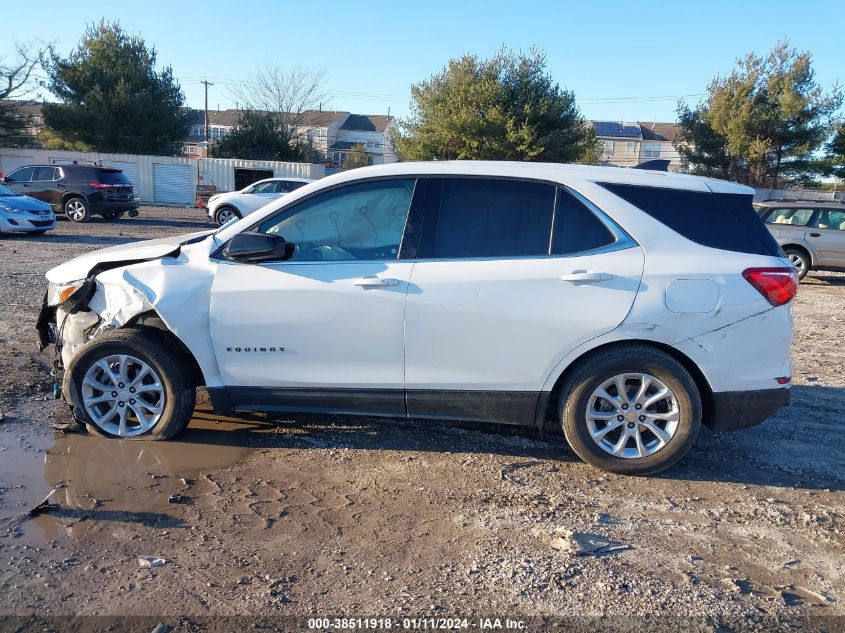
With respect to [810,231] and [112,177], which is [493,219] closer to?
[810,231]

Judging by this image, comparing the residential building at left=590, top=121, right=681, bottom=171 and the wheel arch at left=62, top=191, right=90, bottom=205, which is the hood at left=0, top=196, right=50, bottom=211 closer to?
the wheel arch at left=62, top=191, right=90, bottom=205

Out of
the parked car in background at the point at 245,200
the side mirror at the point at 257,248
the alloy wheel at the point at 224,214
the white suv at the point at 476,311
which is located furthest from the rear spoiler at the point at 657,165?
the alloy wheel at the point at 224,214

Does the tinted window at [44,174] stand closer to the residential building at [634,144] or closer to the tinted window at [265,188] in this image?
the tinted window at [265,188]

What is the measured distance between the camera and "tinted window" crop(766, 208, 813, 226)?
14336 mm

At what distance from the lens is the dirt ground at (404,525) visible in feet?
9.80

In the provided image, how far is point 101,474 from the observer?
13.6 ft

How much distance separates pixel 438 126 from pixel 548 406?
3103cm

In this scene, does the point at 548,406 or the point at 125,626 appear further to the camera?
the point at 548,406

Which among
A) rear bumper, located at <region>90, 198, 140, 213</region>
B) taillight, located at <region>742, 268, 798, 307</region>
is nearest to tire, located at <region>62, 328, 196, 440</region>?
taillight, located at <region>742, 268, 798, 307</region>

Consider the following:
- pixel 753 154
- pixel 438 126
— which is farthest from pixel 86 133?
pixel 753 154

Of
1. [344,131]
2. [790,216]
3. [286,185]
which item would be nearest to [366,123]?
[344,131]

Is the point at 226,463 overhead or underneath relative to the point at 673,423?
underneath

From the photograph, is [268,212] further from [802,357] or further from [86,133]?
[86,133]

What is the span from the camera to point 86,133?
3766cm
